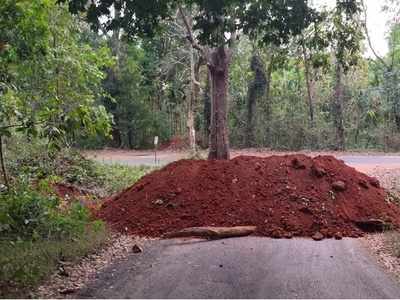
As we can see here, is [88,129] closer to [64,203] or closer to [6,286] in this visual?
[6,286]

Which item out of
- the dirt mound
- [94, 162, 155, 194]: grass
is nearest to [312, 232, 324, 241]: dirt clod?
[94, 162, 155, 194]: grass

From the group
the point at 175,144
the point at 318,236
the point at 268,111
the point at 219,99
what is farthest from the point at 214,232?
the point at 175,144

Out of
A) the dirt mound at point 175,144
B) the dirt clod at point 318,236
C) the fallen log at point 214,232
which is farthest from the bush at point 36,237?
the dirt mound at point 175,144

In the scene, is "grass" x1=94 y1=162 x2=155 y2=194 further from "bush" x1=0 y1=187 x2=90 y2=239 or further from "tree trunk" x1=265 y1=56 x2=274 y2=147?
"tree trunk" x1=265 y1=56 x2=274 y2=147

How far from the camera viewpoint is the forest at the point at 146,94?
747cm

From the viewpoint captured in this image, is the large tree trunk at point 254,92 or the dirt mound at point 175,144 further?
the dirt mound at point 175,144

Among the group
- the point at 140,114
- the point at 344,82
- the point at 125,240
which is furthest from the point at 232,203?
the point at 140,114

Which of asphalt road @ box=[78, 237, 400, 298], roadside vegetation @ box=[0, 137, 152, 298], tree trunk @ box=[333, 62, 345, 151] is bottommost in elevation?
asphalt road @ box=[78, 237, 400, 298]

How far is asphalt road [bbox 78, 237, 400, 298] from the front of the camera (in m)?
5.58

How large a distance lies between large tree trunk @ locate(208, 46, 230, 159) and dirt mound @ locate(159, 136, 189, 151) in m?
17.3

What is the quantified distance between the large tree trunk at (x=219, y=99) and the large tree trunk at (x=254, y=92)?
15.0 meters

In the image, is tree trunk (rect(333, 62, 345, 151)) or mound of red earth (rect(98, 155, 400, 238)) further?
tree trunk (rect(333, 62, 345, 151))

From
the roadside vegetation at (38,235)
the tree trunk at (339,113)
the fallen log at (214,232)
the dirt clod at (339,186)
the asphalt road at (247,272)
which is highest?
the tree trunk at (339,113)

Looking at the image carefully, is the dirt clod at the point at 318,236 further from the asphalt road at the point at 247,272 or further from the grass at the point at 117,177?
the grass at the point at 117,177
